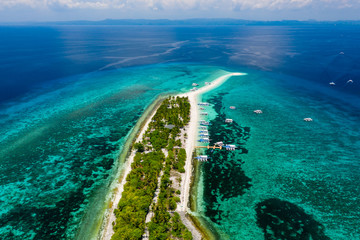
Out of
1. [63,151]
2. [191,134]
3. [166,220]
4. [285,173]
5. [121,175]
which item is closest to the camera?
[166,220]

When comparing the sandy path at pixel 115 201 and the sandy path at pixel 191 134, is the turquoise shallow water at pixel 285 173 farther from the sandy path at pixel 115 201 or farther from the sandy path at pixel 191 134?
the sandy path at pixel 115 201

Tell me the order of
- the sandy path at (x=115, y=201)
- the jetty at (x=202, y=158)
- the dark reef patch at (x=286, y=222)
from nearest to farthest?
the sandy path at (x=115, y=201), the dark reef patch at (x=286, y=222), the jetty at (x=202, y=158)

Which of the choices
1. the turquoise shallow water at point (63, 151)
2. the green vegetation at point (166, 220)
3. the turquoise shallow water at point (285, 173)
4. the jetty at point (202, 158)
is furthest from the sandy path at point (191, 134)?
the turquoise shallow water at point (63, 151)

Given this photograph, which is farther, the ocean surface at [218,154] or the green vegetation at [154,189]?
the ocean surface at [218,154]

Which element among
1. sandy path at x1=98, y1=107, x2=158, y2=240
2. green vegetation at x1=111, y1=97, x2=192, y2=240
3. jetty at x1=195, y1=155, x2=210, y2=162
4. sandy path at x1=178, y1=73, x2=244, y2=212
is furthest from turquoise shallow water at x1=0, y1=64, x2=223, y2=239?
jetty at x1=195, y1=155, x2=210, y2=162

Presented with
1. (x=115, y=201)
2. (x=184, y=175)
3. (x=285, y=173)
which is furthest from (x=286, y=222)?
(x=115, y=201)

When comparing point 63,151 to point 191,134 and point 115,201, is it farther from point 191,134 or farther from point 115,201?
point 191,134

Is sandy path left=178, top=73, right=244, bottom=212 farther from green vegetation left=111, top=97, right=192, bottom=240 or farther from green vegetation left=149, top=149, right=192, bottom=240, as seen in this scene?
green vegetation left=149, top=149, right=192, bottom=240
